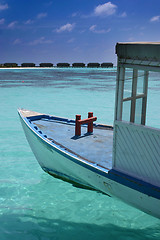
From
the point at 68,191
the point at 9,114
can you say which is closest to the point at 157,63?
the point at 68,191

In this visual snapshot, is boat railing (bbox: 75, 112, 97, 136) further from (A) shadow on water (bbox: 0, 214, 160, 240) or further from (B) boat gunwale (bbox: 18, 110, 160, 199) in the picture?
(A) shadow on water (bbox: 0, 214, 160, 240)

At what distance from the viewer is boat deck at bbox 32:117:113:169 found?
6.73 metres

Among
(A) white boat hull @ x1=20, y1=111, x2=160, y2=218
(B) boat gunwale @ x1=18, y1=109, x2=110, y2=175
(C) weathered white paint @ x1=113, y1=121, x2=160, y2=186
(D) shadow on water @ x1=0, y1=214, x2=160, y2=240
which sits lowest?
(D) shadow on water @ x1=0, y1=214, x2=160, y2=240

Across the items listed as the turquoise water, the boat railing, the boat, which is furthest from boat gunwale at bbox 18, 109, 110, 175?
the turquoise water

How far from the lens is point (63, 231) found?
5996 mm

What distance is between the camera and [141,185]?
5.14m

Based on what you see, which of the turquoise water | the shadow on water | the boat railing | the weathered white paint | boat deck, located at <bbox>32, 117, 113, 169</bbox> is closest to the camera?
the weathered white paint

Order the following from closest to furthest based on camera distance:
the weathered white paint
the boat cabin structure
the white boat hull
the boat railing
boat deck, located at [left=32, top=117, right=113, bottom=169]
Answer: the boat cabin structure < the weathered white paint < the white boat hull < boat deck, located at [left=32, top=117, right=113, bottom=169] < the boat railing

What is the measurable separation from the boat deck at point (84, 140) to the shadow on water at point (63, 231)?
56.2 inches

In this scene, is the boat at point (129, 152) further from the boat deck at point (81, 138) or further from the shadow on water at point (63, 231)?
the shadow on water at point (63, 231)

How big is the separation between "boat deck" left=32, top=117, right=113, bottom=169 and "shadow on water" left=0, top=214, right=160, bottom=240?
1.43 m

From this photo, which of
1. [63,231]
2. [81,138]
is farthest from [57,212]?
[81,138]

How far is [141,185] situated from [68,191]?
9.73ft

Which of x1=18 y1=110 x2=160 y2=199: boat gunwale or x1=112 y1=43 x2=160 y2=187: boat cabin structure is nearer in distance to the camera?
x1=112 y1=43 x2=160 y2=187: boat cabin structure
